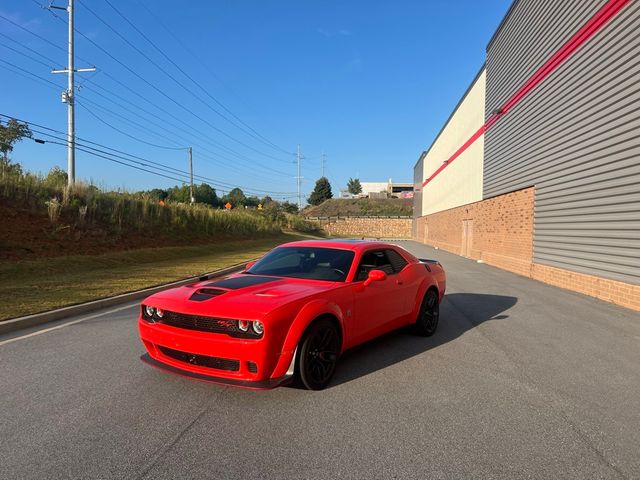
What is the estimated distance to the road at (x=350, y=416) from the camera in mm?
2904

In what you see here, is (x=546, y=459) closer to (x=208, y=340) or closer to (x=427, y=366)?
(x=427, y=366)

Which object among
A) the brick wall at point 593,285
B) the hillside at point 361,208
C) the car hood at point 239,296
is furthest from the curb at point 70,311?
the hillside at point 361,208

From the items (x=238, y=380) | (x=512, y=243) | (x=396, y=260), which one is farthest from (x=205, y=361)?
(x=512, y=243)

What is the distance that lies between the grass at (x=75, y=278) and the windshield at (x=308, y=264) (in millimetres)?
4463

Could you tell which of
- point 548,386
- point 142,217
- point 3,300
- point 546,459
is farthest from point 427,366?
point 142,217

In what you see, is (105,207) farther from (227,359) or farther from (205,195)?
(205,195)

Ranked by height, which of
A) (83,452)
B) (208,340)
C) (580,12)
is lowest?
(83,452)

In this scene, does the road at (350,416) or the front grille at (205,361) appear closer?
the road at (350,416)

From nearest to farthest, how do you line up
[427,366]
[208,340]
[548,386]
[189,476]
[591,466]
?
1. [189,476]
2. [591,466]
3. [208,340]
4. [548,386]
5. [427,366]

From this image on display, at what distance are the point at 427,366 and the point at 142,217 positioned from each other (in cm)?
Result: 1931

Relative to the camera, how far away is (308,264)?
5254mm

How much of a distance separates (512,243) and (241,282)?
14.7 metres

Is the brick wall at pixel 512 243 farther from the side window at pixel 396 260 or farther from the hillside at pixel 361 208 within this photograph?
the hillside at pixel 361 208

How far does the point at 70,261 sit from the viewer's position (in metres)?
14.1
